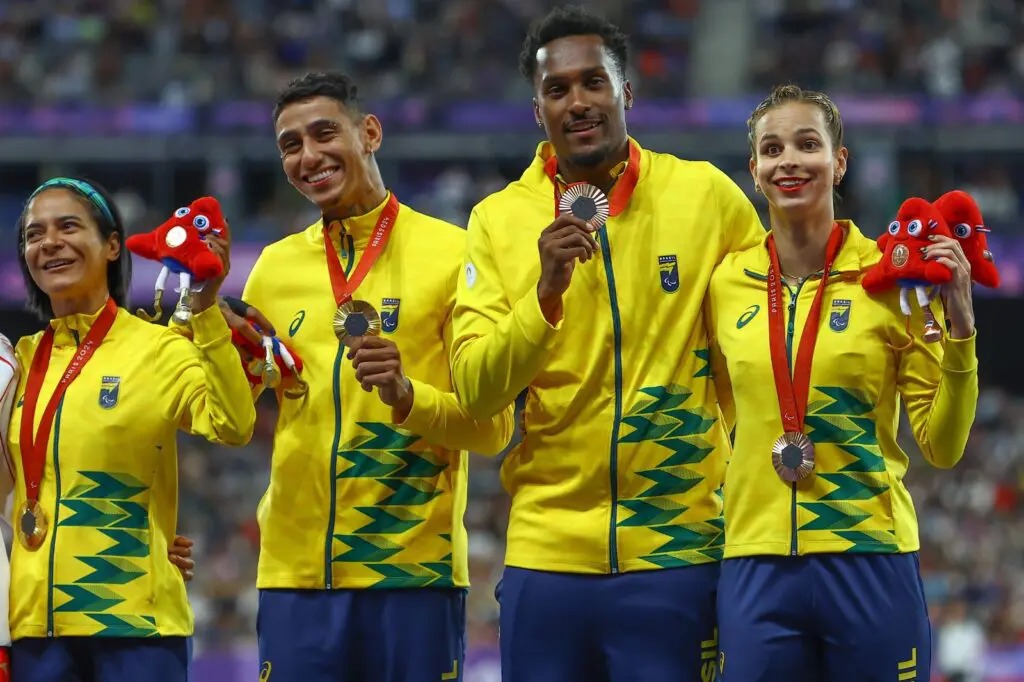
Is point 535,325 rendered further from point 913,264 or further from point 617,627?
point 913,264

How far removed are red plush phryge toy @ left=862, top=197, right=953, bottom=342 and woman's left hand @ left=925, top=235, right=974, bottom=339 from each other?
0.02m

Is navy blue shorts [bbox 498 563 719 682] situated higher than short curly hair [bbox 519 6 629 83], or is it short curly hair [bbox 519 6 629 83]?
short curly hair [bbox 519 6 629 83]

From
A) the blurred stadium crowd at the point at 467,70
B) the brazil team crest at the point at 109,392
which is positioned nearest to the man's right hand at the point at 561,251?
the brazil team crest at the point at 109,392

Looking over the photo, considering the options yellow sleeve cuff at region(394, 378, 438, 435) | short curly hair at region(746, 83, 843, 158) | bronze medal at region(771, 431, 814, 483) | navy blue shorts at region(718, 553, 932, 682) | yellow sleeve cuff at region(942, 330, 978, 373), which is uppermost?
short curly hair at region(746, 83, 843, 158)

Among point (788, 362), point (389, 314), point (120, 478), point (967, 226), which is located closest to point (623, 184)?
point (788, 362)

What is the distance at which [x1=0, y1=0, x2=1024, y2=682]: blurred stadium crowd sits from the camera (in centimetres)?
1424

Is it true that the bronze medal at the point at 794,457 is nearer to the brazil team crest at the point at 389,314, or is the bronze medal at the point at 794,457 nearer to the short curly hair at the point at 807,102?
the short curly hair at the point at 807,102

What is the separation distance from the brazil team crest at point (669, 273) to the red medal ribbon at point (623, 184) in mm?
182

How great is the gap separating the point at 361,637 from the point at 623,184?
4.61ft

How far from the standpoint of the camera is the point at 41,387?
14.7 ft

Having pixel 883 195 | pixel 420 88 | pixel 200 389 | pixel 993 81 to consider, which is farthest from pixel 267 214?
pixel 200 389

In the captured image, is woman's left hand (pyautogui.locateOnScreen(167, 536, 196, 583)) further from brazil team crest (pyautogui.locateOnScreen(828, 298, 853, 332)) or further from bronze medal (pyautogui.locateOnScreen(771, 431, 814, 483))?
brazil team crest (pyautogui.locateOnScreen(828, 298, 853, 332))

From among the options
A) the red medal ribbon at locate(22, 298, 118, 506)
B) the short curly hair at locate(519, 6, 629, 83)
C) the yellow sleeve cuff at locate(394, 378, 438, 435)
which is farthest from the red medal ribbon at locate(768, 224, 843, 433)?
the red medal ribbon at locate(22, 298, 118, 506)

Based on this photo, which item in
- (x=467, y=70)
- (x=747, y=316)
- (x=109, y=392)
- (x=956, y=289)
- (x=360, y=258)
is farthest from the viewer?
(x=467, y=70)
